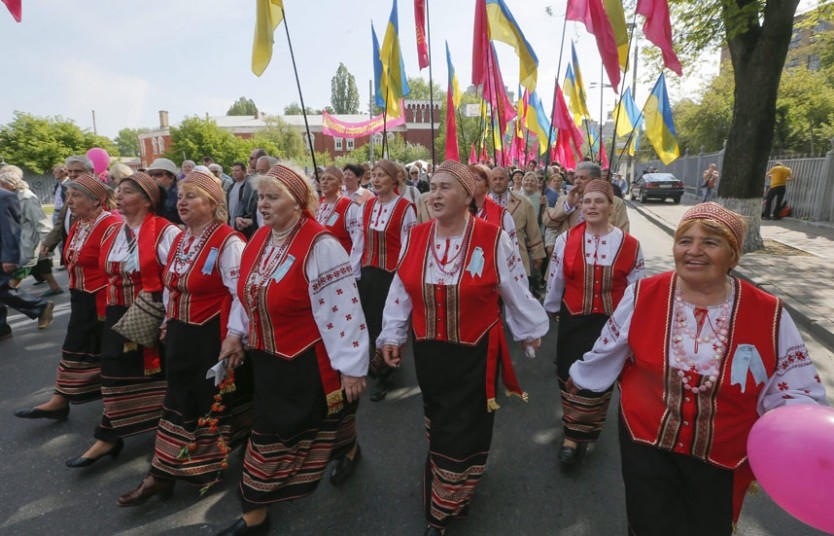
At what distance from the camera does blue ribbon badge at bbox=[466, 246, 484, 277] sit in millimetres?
2541

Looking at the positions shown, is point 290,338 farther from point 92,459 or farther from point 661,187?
point 661,187

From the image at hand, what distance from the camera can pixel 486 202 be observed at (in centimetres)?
488

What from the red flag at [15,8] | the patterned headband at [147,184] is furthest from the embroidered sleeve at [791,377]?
the red flag at [15,8]

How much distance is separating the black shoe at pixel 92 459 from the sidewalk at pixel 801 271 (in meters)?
6.60

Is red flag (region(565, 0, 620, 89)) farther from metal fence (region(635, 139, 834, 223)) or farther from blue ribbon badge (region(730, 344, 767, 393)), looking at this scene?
metal fence (region(635, 139, 834, 223))

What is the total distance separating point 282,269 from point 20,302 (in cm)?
512

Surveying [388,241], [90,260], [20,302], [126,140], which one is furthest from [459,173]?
[126,140]

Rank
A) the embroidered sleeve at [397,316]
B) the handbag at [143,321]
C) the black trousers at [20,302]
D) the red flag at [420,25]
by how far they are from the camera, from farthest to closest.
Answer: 1. the red flag at [420,25]
2. the black trousers at [20,302]
3. the handbag at [143,321]
4. the embroidered sleeve at [397,316]

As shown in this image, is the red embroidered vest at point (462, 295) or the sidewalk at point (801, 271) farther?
the sidewalk at point (801, 271)

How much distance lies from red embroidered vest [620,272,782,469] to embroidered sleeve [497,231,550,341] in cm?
74

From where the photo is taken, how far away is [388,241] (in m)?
4.54

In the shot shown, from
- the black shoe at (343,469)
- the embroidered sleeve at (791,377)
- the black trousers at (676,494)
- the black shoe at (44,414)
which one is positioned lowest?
the black shoe at (343,469)

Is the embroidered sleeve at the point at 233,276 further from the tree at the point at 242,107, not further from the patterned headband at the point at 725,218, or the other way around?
the tree at the point at 242,107

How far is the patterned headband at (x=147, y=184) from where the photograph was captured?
10.8 ft
